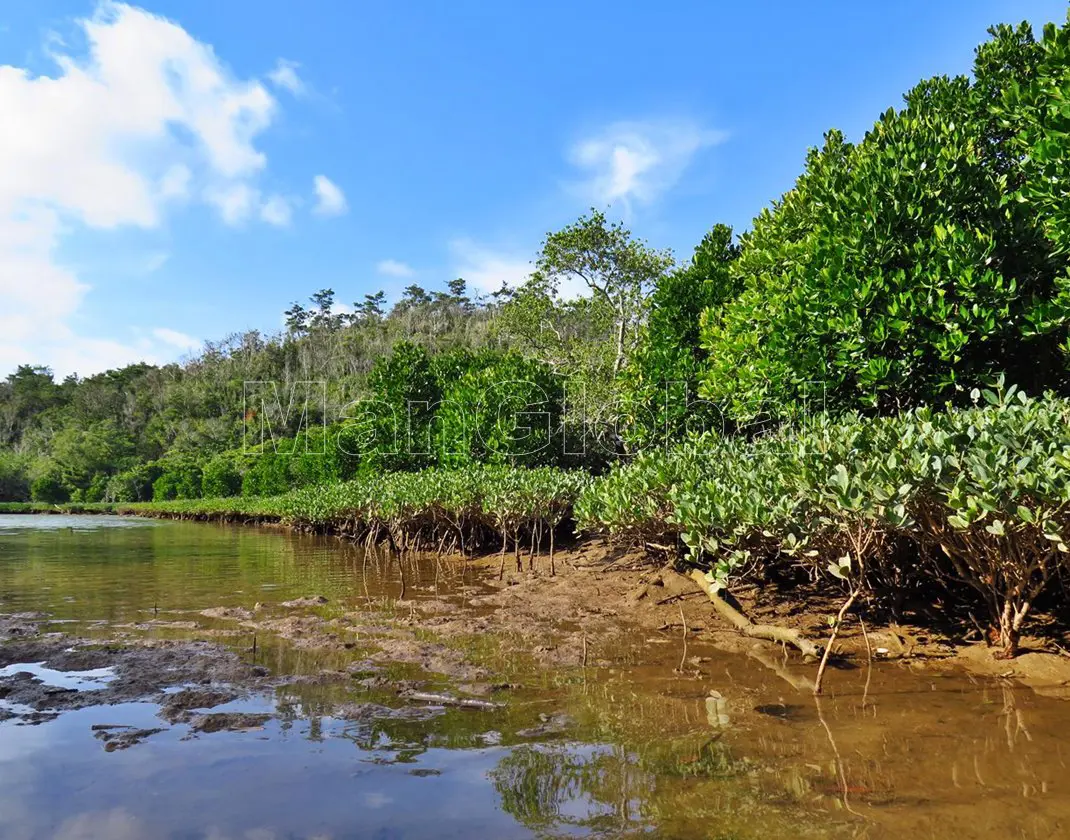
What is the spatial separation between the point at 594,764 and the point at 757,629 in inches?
141

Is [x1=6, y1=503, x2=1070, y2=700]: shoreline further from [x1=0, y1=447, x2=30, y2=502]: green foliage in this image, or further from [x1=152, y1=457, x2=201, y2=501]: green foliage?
[x1=0, y1=447, x2=30, y2=502]: green foliage

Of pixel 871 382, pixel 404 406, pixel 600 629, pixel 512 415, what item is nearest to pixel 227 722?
pixel 600 629

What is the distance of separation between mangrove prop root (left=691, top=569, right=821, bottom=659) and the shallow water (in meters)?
0.24

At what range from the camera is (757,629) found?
6.98 metres

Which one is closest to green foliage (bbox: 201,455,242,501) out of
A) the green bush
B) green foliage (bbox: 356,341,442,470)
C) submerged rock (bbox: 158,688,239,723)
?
the green bush

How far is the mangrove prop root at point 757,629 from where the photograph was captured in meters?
6.11

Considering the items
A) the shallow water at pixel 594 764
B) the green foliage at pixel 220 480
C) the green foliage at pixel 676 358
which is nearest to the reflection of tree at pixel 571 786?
the shallow water at pixel 594 764

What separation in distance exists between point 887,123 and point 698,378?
4.94 m

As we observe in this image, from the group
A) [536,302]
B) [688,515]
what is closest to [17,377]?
[536,302]

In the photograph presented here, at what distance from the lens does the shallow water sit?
10.7 feet

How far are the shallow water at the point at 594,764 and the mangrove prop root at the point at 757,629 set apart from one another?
238 mm

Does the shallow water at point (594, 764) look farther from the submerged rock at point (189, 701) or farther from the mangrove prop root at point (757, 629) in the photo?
the mangrove prop root at point (757, 629)

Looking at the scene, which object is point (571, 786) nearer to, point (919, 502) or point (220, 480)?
point (919, 502)

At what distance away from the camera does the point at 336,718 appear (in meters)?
4.74
